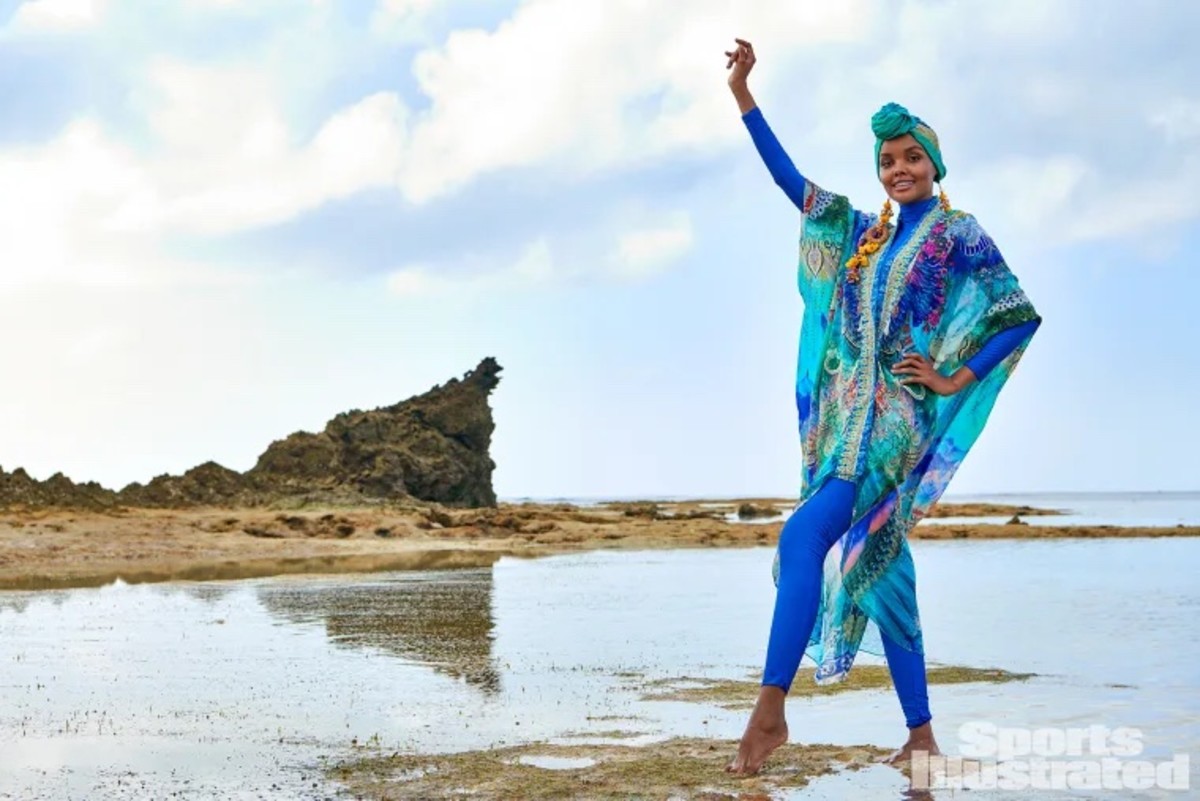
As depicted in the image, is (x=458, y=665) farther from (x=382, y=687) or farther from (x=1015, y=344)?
(x=1015, y=344)

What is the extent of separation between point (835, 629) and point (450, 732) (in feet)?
6.59

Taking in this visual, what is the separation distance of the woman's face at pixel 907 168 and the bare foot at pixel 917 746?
2051 mm

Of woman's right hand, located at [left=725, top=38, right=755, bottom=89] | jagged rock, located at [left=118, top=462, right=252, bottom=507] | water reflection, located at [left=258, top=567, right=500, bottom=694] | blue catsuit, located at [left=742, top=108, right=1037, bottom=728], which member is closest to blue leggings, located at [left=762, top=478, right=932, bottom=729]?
blue catsuit, located at [left=742, top=108, right=1037, bottom=728]

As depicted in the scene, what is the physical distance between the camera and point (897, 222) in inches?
215

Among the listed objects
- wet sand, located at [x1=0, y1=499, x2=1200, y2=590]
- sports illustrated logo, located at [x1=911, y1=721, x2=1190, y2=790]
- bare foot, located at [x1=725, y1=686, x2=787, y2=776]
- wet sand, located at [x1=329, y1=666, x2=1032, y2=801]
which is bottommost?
wet sand, located at [x1=329, y1=666, x2=1032, y2=801]

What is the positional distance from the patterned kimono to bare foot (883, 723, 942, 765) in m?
0.32

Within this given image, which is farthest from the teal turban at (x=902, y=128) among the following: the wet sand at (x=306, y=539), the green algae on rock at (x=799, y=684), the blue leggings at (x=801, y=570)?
the wet sand at (x=306, y=539)

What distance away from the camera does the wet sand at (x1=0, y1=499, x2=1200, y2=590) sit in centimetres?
1848

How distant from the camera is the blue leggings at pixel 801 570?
479cm

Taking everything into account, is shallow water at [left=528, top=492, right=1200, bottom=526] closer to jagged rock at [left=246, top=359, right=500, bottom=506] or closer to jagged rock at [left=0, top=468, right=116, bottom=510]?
jagged rock at [left=246, top=359, right=500, bottom=506]

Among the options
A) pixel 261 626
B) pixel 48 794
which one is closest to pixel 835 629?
pixel 48 794

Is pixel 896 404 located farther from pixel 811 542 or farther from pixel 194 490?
pixel 194 490

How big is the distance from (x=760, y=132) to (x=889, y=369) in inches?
42.1

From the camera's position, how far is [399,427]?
45.3 metres
